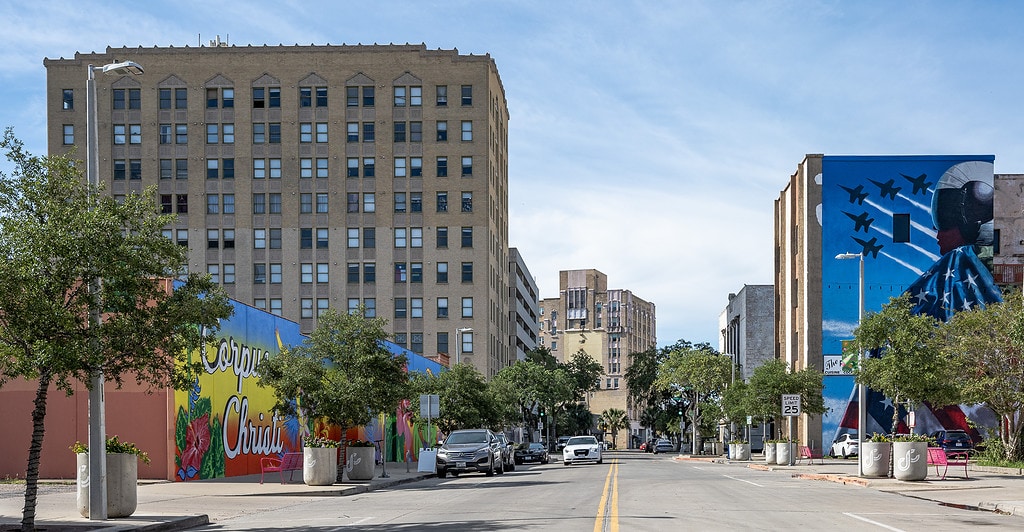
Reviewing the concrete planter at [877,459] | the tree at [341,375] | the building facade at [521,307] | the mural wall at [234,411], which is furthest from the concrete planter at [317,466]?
the building facade at [521,307]

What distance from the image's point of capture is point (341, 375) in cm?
3256

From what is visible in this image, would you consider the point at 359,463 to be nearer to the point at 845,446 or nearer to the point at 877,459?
the point at 877,459

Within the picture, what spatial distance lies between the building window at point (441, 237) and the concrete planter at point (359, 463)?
60.2 metres

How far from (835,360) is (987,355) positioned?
28.3 m

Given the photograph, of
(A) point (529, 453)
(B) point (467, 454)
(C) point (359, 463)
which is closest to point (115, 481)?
(C) point (359, 463)

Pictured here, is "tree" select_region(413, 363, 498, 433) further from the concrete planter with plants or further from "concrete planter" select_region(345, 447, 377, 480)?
the concrete planter with plants

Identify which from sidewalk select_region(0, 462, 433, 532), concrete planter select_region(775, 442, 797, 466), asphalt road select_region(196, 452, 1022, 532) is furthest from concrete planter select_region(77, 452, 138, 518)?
concrete planter select_region(775, 442, 797, 466)

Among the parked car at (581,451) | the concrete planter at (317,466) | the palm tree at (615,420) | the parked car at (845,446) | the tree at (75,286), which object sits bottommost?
the palm tree at (615,420)

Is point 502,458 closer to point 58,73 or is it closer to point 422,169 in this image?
point 422,169

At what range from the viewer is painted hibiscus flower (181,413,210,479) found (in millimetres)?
32459

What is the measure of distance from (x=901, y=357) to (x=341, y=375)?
55.3ft

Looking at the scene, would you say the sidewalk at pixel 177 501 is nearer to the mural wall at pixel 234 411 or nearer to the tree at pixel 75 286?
the mural wall at pixel 234 411

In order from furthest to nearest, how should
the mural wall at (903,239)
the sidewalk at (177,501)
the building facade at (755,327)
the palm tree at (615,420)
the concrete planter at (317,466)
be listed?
1. the palm tree at (615,420)
2. the building facade at (755,327)
3. the mural wall at (903,239)
4. the concrete planter at (317,466)
5. the sidewalk at (177,501)

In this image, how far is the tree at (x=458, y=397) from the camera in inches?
2087
